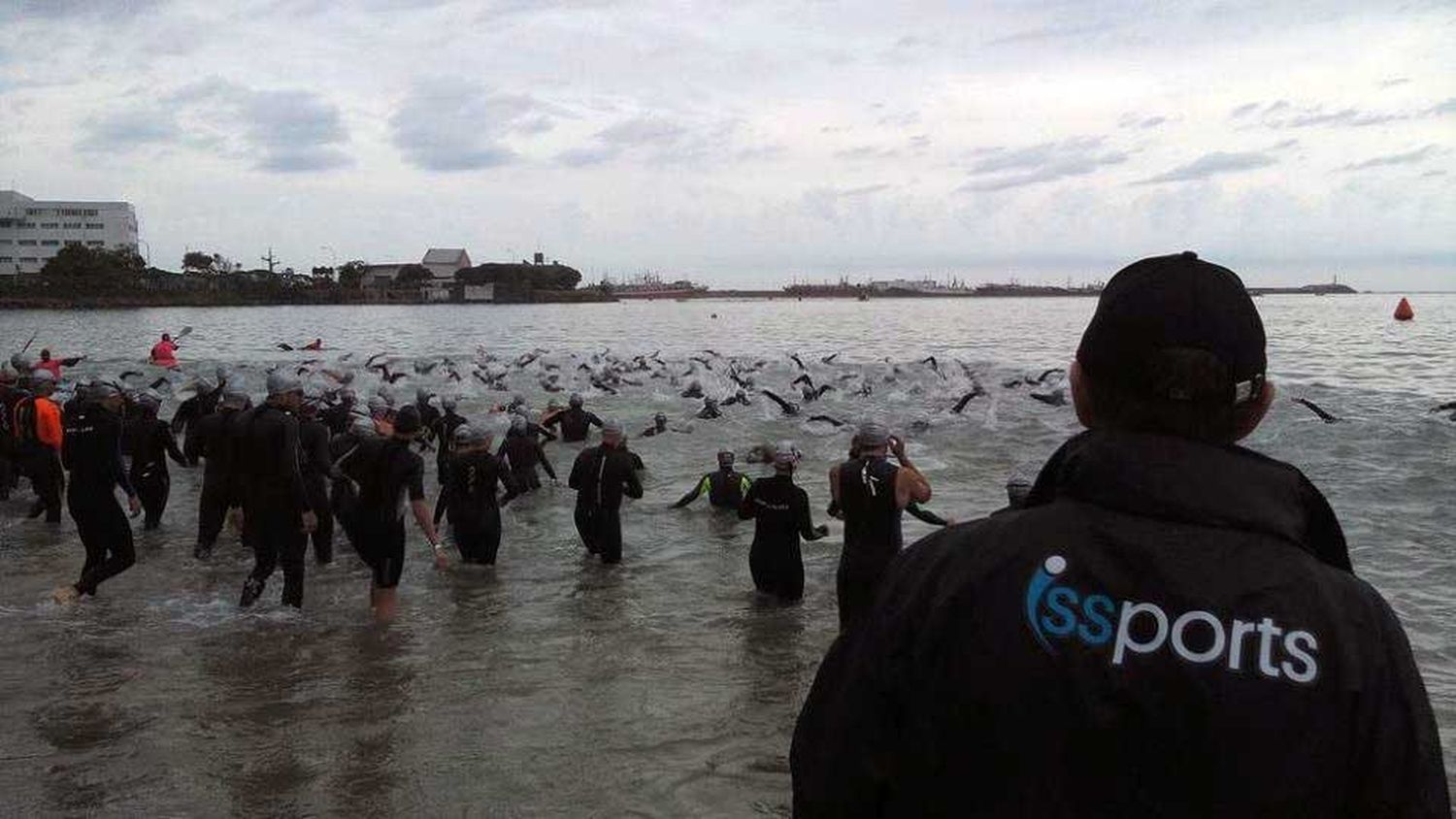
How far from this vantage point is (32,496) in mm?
13555

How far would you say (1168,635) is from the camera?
1.36 m

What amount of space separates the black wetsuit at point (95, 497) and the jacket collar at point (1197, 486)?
8.48 metres

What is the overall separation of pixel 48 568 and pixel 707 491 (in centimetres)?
712

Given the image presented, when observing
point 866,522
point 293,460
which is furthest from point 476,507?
point 866,522

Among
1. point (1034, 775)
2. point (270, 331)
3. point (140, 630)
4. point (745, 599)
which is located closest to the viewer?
point (1034, 775)

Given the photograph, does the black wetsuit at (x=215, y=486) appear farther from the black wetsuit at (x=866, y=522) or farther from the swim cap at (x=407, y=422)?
the black wetsuit at (x=866, y=522)

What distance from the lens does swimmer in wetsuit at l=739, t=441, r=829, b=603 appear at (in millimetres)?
8547

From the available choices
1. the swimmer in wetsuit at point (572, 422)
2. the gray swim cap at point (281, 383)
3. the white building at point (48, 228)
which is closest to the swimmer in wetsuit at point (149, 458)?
the gray swim cap at point (281, 383)

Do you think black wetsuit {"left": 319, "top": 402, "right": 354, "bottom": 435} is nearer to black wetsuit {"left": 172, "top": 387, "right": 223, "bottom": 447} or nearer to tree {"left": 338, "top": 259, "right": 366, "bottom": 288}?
black wetsuit {"left": 172, "top": 387, "right": 223, "bottom": 447}

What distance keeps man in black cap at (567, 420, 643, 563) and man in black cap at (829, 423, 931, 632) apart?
3.28 meters

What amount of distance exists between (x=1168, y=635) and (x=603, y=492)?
889 cm

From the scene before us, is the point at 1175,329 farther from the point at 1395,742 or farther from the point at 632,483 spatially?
the point at 632,483

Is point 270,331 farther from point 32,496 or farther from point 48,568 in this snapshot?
point 48,568

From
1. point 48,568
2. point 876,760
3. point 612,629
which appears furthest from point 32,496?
point 876,760
